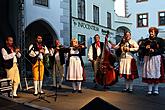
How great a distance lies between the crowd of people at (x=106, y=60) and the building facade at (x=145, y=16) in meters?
28.5

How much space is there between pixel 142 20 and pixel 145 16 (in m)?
0.56

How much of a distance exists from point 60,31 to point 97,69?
217 inches

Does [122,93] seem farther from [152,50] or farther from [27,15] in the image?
[27,15]

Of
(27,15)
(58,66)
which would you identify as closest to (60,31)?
(27,15)

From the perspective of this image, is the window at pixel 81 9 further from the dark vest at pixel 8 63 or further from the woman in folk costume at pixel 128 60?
the dark vest at pixel 8 63

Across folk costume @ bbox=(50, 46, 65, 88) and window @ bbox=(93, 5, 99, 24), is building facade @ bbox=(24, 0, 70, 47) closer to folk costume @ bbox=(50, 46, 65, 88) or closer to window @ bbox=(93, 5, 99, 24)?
folk costume @ bbox=(50, 46, 65, 88)

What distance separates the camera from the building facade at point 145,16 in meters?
39.1

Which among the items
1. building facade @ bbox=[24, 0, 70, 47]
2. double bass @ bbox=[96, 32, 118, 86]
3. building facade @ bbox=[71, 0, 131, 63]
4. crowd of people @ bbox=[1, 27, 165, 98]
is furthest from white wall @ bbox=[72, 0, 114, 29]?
double bass @ bbox=[96, 32, 118, 86]

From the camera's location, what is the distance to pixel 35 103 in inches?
335

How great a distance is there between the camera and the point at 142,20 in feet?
132

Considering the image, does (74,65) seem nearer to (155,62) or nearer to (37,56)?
(37,56)

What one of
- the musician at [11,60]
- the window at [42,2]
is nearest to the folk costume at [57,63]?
the musician at [11,60]

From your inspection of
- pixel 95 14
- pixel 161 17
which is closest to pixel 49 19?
pixel 95 14

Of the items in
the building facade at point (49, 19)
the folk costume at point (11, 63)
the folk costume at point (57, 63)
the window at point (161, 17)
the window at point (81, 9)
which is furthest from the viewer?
the window at point (161, 17)
